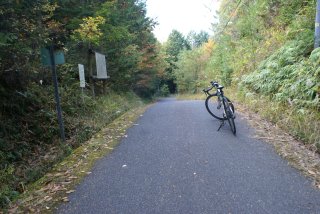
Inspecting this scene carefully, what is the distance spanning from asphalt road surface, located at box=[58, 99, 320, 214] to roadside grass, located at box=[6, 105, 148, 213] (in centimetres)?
17

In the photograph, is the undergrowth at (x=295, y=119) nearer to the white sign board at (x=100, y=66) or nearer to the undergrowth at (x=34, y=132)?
the undergrowth at (x=34, y=132)

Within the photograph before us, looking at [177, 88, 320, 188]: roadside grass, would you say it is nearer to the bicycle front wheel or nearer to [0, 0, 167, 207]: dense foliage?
the bicycle front wheel

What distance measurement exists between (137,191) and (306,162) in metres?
2.78

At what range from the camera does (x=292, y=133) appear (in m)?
6.49

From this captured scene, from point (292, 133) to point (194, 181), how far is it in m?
3.28

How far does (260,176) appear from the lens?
439cm

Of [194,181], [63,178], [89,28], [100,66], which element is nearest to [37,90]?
[89,28]

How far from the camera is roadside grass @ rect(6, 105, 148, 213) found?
12.4 feet

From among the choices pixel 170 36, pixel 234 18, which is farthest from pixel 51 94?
pixel 170 36

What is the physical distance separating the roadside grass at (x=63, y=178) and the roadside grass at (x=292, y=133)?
3310 mm

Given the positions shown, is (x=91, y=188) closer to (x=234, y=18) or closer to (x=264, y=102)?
(x=264, y=102)

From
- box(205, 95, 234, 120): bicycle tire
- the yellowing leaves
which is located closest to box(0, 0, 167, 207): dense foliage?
the yellowing leaves

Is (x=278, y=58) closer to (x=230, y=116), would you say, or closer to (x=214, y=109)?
(x=214, y=109)

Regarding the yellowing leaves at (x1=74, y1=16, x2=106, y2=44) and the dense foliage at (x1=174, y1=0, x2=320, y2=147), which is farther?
the yellowing leaves at (x1=74, y1=16, x2=106, y2=44)
